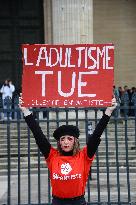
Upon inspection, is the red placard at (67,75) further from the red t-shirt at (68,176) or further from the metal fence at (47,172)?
the red t-shirt at (68,176)

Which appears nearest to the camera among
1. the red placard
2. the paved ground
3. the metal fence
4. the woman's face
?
the woman's face

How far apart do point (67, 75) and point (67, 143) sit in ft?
6.53

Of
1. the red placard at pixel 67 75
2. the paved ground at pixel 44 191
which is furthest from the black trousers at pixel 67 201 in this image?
the paved ground at pixel 44 191

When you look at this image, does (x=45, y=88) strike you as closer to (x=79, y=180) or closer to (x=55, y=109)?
(x=55, y=109)

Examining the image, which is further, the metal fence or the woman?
the metal fence

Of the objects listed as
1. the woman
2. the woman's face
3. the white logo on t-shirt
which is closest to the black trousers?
the woman

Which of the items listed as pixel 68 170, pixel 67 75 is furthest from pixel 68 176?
pixel 67 75

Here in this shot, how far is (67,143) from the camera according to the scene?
6.37 metres

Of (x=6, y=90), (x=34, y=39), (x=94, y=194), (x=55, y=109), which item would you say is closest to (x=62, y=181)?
(x=55, y=109)

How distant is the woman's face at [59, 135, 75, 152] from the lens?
6.38m

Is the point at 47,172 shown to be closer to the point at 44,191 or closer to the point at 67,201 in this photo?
the point at 44,191

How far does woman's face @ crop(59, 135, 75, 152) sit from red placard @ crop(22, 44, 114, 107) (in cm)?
169

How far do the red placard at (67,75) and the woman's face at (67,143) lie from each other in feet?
5.54

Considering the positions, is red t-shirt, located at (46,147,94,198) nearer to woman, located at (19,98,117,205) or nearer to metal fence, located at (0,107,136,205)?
woman, located at (19,98,117,205)
